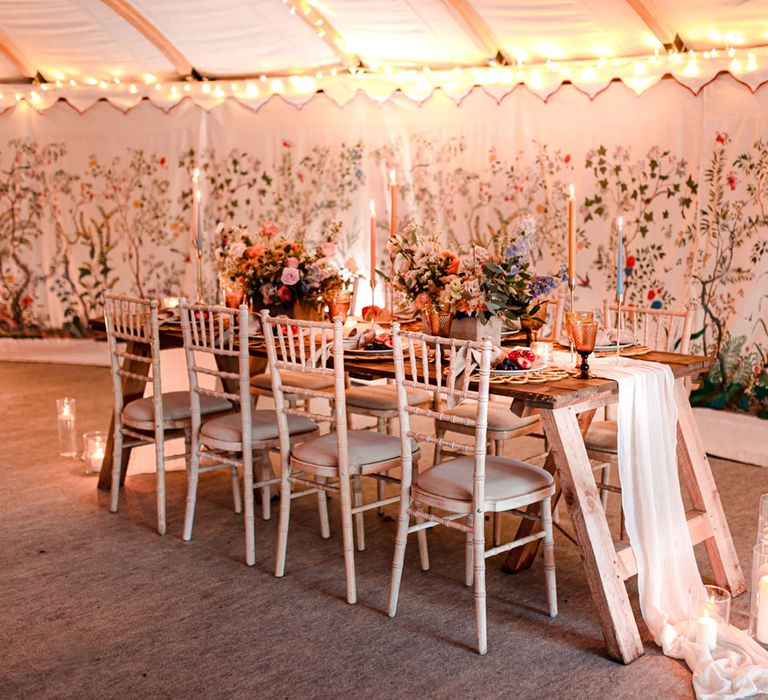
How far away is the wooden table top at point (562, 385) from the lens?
2957 millimetres

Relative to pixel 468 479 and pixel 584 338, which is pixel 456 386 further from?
pixel 584 338

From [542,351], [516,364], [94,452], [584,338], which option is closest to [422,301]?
[542,351]

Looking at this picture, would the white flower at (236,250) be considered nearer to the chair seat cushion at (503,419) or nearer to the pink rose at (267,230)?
the pink rose at (267,230)

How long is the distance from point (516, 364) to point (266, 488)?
54.5 inches

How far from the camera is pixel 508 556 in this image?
3.66 m

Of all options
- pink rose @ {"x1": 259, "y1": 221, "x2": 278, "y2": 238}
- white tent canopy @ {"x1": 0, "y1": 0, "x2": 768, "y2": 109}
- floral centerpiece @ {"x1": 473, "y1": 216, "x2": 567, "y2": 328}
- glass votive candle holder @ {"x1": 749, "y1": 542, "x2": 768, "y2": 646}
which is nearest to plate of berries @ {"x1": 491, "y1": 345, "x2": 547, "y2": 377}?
floral centerpiece @ {"x1": 473, "y1": 216, "x2": 567, "y2": 328}

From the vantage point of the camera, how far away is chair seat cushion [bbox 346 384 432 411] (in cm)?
416

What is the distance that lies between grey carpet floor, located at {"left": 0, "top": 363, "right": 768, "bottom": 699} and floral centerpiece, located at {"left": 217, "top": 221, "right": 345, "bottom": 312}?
0.93 meters

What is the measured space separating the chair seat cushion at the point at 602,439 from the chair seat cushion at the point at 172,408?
59.2 inches

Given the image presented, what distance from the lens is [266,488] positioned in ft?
13.6

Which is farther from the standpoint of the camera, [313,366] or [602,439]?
[602,439]

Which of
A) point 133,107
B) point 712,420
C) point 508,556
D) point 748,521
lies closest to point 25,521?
point 508,556

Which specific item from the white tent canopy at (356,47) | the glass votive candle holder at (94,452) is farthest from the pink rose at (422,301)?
the white tent canopy at (356,47)

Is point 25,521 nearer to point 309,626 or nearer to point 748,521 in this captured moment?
point 309,626
